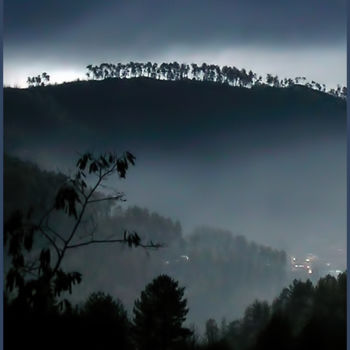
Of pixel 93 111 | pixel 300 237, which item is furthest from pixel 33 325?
pixel 300 237

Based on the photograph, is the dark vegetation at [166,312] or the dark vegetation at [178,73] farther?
the dark vegetation at [178,73]

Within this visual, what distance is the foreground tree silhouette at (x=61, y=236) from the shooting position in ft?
9.11

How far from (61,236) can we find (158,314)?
49cm

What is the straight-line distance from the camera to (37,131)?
2795 millimetres

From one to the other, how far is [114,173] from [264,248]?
656 mm

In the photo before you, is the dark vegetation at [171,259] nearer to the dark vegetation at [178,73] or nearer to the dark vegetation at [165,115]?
the dark vegetation at [165,115]

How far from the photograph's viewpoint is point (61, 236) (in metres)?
2.82

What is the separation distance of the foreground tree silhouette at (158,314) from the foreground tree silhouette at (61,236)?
170 mm

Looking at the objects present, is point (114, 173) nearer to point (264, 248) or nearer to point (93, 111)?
point (93, 111)

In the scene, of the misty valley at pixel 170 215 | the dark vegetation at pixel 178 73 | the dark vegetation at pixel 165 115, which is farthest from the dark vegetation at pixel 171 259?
the dark vegetation at pixel 178 73

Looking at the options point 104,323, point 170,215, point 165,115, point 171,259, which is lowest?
point 104,323

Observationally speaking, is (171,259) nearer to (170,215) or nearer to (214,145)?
(170,215)

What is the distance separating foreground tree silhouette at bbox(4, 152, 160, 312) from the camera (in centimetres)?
278

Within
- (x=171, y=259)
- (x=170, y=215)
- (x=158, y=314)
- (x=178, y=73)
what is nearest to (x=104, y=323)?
(x=158, y=314)
